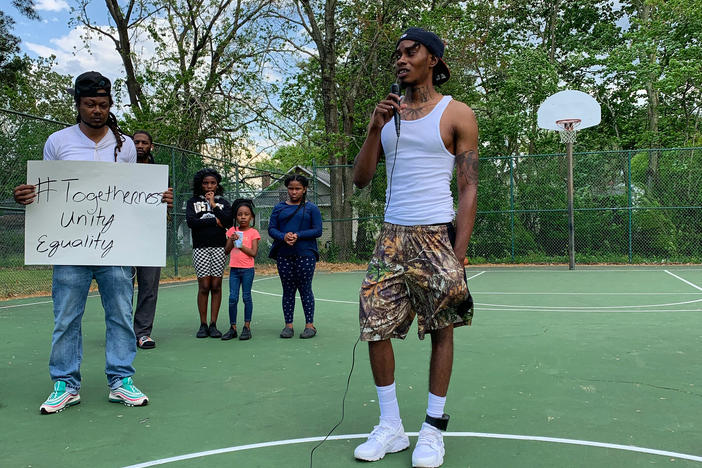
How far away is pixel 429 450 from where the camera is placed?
2.75 meters

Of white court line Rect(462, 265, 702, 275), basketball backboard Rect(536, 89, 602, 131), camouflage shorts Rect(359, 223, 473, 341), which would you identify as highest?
basketball backboard Rect(536, 89, 602, 131)

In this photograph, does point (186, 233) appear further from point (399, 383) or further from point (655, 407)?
point (655, 407)

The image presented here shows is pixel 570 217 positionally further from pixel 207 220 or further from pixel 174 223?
pixel 207 220

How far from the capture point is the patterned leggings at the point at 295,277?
20.2ft

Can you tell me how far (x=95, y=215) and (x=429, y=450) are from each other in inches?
98.4

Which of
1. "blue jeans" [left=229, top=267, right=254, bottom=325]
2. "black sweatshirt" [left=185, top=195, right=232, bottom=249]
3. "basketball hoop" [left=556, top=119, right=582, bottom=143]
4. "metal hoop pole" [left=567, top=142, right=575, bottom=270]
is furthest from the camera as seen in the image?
"basketball hoop" [left=556, top=119, right=582, bottom=143]

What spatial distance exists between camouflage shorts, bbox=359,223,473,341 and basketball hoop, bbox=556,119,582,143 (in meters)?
12.6

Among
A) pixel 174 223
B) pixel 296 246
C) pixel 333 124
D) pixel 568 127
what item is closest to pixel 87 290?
pixel 296 246

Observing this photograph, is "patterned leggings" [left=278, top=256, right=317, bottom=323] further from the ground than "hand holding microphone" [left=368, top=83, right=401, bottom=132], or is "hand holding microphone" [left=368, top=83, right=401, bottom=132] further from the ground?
"hand holding microphone" [left=368, top=83, right=401, bottom=132]

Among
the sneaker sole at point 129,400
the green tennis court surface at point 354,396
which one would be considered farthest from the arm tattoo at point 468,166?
the sneaker sole at point 129,400

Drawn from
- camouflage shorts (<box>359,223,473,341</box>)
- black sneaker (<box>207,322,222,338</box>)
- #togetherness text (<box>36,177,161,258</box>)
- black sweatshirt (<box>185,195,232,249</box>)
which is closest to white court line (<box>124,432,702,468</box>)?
camouflage shorts (<box>359,223,473,341</box>)

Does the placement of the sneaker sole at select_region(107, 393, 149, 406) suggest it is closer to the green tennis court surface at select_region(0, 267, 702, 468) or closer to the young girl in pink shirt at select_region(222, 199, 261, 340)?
the green tennis court surface at select_region(0, 267, 702, 468)

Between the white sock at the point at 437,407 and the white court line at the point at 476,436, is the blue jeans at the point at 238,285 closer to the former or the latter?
the white court line at the point at 476,436

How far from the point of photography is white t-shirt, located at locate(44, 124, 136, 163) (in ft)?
12.5
